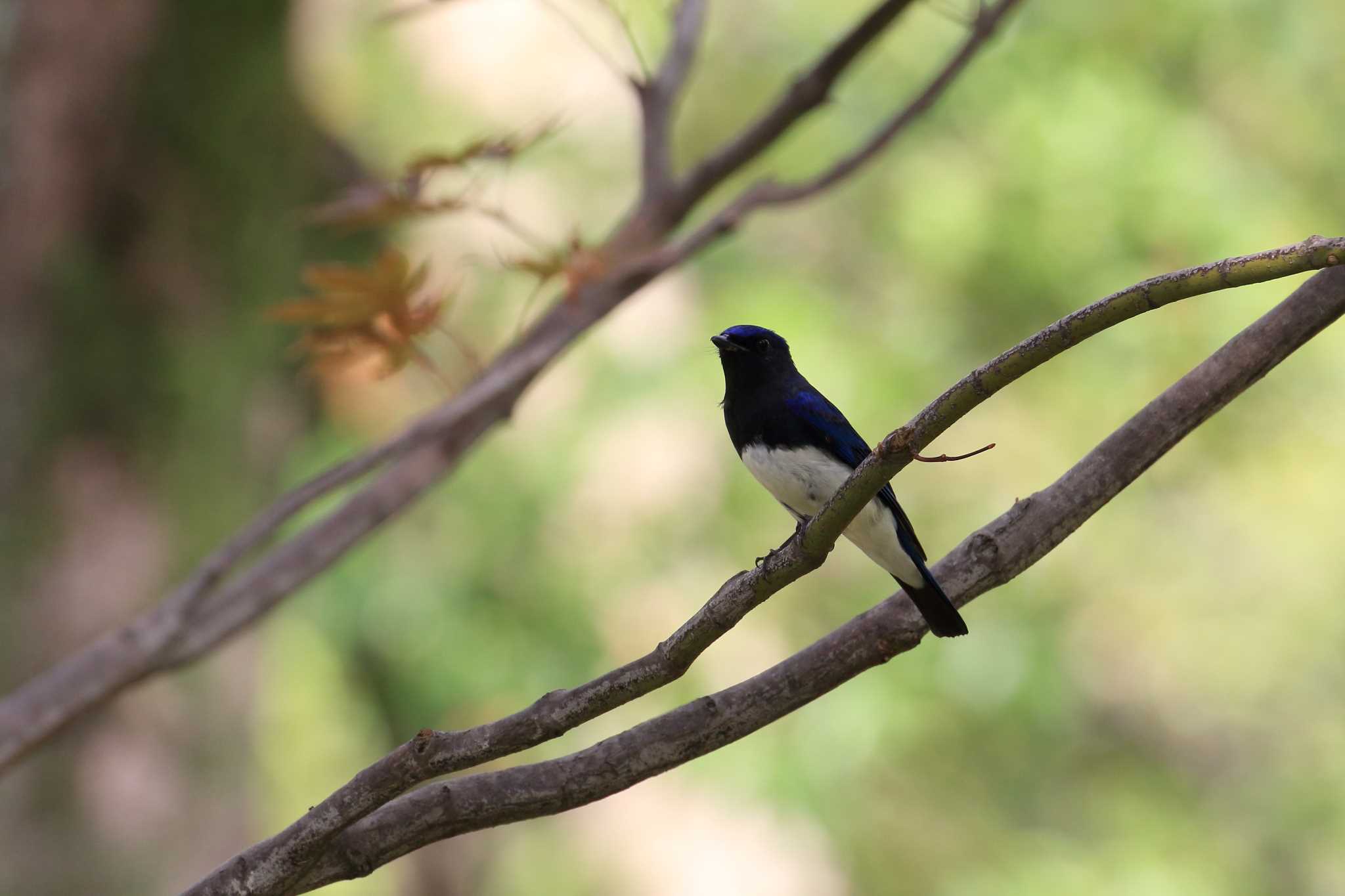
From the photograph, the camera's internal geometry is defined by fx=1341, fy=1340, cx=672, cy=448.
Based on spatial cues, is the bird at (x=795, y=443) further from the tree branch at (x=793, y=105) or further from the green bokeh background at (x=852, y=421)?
the green bokeh background at (x=852, y=421)

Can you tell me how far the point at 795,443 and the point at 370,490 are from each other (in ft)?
5.19

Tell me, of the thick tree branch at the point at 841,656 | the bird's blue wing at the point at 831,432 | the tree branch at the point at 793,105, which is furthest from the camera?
the tree branch at the point at 793,105

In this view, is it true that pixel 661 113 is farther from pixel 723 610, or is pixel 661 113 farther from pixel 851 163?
pixel 723 610

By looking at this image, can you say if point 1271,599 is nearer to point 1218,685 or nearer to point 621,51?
point 1218,685

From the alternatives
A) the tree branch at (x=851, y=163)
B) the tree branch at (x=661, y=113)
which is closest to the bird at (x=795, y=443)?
the tree branch at (x=851, y=163)

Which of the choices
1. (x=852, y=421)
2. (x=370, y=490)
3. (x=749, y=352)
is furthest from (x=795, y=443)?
(x=852, y=421)

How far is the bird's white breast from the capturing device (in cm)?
334

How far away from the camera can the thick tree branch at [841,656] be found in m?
2.45

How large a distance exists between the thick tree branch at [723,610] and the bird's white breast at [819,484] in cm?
89

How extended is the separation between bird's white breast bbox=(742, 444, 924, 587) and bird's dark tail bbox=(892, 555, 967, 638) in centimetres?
32

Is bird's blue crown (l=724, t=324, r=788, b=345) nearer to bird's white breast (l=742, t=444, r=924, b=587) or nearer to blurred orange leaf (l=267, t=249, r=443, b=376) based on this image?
bird's white breast (l=742, t=444, r=924, b=587)

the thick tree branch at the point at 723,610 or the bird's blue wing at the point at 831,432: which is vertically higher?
the bird's blue wing at the point at 831,432

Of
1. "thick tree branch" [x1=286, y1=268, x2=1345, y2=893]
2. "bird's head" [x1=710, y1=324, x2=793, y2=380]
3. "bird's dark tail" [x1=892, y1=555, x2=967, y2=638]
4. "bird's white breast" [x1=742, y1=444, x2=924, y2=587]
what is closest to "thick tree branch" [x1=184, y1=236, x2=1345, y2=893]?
"thick tree branch" [x1=286, y1=268, x2=1345, y2=893]

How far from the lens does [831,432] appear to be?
354 cm
